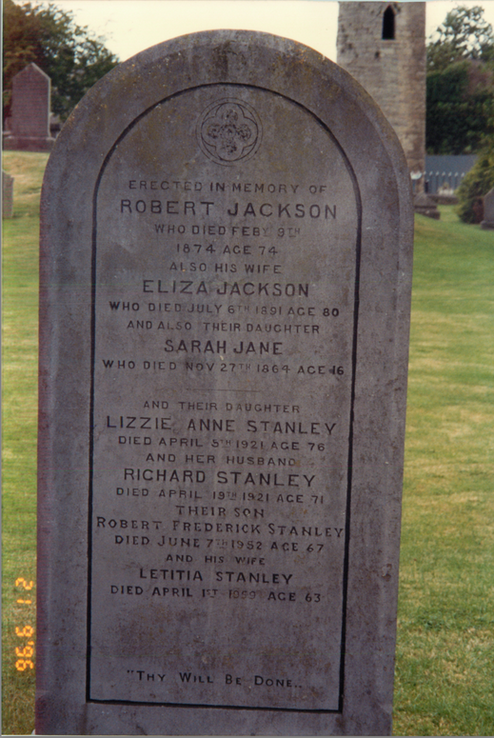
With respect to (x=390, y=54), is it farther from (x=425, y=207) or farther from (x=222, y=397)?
(x=222, y=397)

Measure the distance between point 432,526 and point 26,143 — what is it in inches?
641

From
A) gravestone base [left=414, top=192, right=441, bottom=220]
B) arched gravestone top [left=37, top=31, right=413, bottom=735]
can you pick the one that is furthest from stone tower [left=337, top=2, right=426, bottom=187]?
arched gravestone top [left=37, top=31, right=413, bottom=735]

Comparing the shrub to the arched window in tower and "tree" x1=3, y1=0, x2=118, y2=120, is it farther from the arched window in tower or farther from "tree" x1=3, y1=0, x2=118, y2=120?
"tree" x1=3, y1=0, x2=118, y2=120

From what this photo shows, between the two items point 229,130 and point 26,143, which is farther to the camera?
point 26,143

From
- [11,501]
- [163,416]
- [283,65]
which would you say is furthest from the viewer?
[11,501]

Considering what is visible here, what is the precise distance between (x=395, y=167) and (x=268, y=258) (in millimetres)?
537

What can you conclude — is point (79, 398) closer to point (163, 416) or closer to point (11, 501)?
point (163, 416)

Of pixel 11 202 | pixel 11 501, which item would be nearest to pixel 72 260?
pixel 11 501

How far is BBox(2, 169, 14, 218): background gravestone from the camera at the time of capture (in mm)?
15508

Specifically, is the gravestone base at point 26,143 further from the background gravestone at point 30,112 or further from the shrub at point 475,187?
the shrub at point 475,187

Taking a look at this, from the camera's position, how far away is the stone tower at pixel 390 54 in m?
21.1

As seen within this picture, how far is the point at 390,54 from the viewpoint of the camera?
21094 millimetres

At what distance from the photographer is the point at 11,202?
53.7 feet
